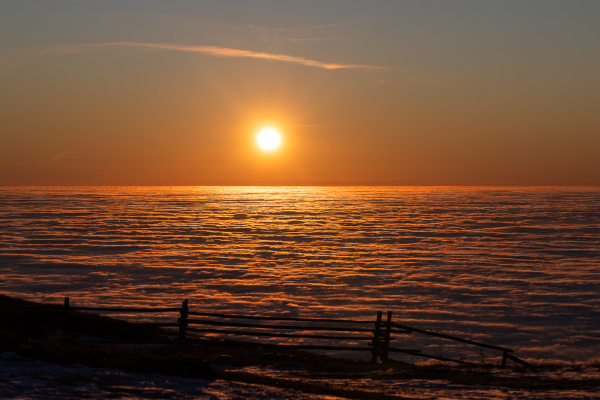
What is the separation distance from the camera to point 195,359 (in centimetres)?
1010

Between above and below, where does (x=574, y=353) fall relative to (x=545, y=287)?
below

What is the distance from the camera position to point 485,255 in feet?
149

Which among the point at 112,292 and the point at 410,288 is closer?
the point at 112,292

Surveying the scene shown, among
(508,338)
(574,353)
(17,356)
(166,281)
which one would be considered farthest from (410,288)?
(17,356)

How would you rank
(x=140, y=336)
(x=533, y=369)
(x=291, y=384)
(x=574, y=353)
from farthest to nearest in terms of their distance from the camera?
(x=574, y=353) → (x=140, y=336) → (x=533, y=369) → (x=291, y=384)

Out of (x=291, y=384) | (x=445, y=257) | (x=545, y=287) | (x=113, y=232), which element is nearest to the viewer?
(x=291, y=384)

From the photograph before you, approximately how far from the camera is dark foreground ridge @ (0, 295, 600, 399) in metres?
9.99

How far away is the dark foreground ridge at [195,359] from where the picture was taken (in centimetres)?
999

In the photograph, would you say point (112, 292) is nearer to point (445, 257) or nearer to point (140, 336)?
point (140, 336)

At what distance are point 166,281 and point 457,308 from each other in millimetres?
17207

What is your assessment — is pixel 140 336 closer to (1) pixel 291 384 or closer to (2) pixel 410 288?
(1) pixel 291 384

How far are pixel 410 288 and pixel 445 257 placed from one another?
1573 centimetres

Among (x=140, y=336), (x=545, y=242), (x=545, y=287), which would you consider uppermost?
(x=545, y=242)

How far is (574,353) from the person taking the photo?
17.8 meters
